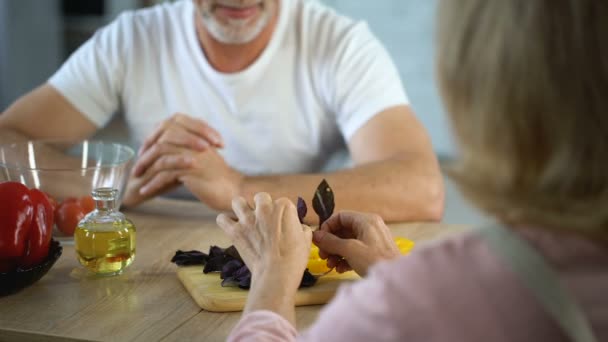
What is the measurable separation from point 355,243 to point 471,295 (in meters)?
0.59

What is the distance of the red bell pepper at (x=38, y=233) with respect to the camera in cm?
150

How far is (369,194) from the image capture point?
78.4 inches

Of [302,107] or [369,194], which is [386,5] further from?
[369,194]

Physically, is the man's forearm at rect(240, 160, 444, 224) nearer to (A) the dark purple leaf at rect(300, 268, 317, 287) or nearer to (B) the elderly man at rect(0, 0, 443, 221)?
(B) the elderly man at rect(0, 0, 443, 221)

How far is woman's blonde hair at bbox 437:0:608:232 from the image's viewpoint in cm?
79

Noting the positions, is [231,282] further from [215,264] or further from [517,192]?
[517,192]

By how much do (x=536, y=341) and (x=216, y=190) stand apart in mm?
1228

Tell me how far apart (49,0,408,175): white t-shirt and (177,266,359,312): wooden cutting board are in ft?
3.15

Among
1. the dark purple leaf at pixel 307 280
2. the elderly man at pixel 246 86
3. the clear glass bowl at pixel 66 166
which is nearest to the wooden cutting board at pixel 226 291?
the dark purple leaf at pixel 307 280

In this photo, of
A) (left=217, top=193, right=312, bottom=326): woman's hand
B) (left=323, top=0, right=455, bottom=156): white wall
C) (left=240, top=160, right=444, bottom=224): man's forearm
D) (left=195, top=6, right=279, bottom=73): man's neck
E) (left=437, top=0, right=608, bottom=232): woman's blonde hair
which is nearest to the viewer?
(left=437, top=0, right=608, bottom=232): woman's blonde hair

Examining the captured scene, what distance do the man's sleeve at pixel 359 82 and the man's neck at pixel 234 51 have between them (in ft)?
0.68

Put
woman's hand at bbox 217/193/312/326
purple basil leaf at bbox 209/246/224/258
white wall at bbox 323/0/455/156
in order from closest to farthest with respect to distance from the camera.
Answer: woman's hand at bbox 217/193/312/326 < purple basil leaf at bbox 209/246/224/258 < white wall at bbox 323/0/455/156

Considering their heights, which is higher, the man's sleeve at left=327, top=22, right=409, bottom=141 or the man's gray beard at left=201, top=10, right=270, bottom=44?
the man's gray beard at left=201, top=10, right=270, bottom=44

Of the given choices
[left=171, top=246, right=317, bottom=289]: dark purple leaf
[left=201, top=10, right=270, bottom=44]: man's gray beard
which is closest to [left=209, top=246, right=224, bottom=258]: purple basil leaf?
[left=171, top=246, right=317, bottom=289]: dark purple leaf
